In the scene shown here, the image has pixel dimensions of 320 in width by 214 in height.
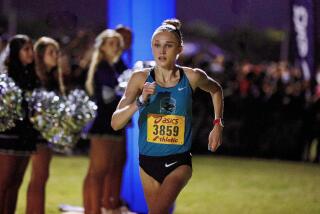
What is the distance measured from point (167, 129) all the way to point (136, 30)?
2.92 metres

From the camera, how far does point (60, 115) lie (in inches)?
275

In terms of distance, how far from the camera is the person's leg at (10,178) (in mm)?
5664

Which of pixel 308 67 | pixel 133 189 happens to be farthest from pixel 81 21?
pixel 308 67

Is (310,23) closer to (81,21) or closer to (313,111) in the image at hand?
(81,21)

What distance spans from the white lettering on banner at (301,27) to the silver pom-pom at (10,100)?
2.72 m

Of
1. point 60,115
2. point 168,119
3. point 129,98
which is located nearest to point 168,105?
point 168,119

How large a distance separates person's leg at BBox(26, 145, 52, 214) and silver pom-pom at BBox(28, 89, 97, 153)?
0.18 meters

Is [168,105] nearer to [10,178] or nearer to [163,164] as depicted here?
[163,164]

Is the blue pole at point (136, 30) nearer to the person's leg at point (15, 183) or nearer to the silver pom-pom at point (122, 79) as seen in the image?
the silver pom-pom at point (122, 79)

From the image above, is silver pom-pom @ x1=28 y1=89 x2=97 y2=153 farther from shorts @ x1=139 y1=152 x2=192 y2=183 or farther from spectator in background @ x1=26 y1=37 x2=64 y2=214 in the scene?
shorts @ x1=139 y1=152 x2=192 y2=183

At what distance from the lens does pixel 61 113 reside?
7004mm

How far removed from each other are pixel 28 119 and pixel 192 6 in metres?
1.92

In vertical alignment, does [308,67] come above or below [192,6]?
below

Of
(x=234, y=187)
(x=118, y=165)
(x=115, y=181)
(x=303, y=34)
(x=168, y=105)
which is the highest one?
(x=303, y=34)
